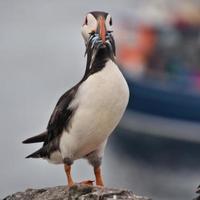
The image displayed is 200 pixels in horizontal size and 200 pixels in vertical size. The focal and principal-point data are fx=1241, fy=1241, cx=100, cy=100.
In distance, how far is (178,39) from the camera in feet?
111

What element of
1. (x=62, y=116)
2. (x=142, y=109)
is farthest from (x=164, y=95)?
(x=62, y=116)

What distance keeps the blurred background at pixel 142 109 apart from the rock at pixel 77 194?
15.6 metres

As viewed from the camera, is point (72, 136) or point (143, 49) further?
point (143, 49)

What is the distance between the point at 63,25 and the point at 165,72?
16.5 metres

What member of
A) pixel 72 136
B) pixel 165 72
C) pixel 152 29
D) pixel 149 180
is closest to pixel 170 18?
pixel 152 29

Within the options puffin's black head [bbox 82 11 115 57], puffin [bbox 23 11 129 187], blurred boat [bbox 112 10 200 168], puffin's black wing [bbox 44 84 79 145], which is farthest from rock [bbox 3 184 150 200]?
blurred boat [bbox 112 10 200 168]

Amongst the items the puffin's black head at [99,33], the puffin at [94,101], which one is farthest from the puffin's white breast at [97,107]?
the puffin's black head at [99,33]

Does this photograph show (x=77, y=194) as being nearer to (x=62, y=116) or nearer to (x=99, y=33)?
(x=62, y=116)

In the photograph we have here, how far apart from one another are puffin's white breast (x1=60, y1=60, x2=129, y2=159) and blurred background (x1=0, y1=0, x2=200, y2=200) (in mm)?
15249

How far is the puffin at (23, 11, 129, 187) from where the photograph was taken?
9.81 m

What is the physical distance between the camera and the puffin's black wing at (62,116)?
10.2 metres

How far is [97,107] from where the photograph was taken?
9867 millimetres

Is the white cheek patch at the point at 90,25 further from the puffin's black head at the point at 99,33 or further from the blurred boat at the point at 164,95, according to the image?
the blurred boat at the point at 164,95

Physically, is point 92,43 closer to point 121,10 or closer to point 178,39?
point 178,39
